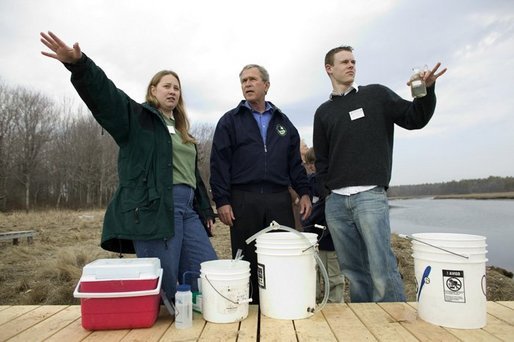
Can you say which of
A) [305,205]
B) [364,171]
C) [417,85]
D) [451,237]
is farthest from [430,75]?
[305,205]

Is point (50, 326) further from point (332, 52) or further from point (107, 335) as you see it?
point (332, 52)

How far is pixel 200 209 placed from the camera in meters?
2.94

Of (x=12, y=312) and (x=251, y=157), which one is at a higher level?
(x=251, y=157)

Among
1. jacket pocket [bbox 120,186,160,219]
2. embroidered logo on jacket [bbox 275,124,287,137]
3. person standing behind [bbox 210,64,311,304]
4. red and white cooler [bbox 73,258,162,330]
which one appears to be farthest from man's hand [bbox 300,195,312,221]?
red and white cooler [bbox 73,258,162,330]

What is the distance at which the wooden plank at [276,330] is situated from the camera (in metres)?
1.91

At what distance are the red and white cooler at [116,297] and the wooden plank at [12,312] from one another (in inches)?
23.5

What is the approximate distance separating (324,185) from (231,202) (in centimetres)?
81

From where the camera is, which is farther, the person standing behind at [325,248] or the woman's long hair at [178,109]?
the person standing behind at [325,248]

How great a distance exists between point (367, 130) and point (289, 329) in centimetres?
163

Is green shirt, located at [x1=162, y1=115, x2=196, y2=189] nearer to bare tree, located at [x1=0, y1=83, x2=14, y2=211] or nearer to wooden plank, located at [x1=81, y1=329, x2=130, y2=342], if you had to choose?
wooden plank, located at [x1=81, y1=329, x2=130, y2=342]

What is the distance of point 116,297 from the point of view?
2055mm

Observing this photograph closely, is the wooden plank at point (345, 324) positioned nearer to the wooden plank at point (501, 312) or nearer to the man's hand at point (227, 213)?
the wooden plank at point (501, 312)

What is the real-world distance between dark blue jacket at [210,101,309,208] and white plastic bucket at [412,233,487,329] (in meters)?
1.43

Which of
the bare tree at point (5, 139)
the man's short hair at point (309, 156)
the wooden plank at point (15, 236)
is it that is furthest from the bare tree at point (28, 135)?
the man's short hair at point (309, 156)
